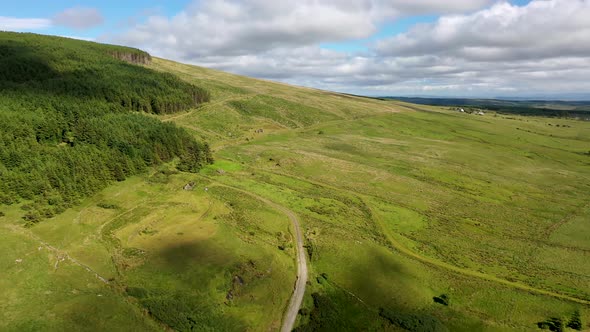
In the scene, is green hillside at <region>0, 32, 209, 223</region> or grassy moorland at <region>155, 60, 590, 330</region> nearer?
grassy moorland at <region>155, 60, 590, 330</region>

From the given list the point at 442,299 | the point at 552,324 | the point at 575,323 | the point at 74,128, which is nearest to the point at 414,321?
the point at 442,299

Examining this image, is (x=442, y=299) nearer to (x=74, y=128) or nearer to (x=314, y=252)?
(x=314, y=252)

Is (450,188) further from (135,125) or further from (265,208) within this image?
(135,125)

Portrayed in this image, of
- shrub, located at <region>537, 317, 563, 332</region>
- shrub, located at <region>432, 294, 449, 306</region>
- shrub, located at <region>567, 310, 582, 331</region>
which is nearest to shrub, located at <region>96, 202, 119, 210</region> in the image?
shrub, located at <region>432, 294, 449, 306</region>

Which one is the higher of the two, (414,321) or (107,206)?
(107,206)

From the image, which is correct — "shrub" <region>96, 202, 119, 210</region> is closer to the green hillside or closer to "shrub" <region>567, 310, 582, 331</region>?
the green hillside

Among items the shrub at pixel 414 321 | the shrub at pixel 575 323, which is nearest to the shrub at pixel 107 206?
the shrub at pixel 414 321

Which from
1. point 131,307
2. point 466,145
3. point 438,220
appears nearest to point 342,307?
point 131,307

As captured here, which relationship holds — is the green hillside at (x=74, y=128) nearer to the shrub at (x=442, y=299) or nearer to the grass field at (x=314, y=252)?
the grass field at (x=314, y=252)
